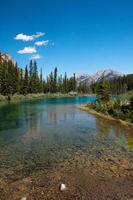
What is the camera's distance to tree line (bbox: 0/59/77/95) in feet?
247

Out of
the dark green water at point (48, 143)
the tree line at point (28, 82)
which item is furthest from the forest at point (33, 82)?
the dark green water at point (48, 143)

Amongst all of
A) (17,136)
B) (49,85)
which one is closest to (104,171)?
(17,136)

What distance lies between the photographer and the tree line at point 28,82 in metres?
75.4

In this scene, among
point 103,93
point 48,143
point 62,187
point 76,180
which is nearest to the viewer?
point 62,187

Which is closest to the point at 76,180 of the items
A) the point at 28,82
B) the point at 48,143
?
the point at 48,143

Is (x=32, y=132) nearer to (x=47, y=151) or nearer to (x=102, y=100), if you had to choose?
(x=47, y=151)

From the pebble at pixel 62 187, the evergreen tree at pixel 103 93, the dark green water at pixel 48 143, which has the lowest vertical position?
the dark green water at pixel 48 143

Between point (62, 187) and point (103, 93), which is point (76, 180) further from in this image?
point (103, 93)

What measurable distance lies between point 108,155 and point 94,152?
1.10 m

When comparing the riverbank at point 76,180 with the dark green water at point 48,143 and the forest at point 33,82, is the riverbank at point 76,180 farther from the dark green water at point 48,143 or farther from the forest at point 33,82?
the forest at point 33,82

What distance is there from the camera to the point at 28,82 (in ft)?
321

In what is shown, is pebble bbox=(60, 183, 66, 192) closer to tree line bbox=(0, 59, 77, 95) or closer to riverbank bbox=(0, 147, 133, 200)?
riverbank bbox=(0, 147, 133, 200)

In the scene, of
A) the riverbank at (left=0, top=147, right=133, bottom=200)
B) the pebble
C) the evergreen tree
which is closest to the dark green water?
the riverbank at (left=0, top=147, right=133, bottom=200)

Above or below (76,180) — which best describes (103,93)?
above
